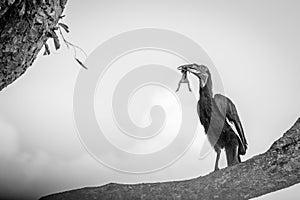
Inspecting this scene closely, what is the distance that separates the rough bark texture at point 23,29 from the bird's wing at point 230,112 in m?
0.87

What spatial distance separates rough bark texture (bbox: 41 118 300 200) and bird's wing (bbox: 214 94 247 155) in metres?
0.46

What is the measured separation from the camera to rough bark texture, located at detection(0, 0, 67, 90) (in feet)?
2.72

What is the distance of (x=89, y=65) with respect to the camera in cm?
148

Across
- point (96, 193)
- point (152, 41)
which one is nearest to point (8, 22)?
point (96, 193)

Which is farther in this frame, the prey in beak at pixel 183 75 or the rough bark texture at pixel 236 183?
the prey in beak at pixel 183 75

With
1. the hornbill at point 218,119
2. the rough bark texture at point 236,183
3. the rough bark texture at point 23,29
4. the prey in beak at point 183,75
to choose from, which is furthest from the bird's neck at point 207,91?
the rough bark texture at point 23,29

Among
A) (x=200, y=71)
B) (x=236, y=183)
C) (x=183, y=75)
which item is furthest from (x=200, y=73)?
(x=236, y=183)

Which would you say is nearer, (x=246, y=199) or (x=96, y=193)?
(x=246, y=199)

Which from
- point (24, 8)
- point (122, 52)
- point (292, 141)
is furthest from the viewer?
point (122, 52)

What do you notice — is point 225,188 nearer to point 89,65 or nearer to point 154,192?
point 154,192

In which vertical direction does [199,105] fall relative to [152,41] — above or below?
below

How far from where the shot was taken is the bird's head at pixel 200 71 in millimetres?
1544

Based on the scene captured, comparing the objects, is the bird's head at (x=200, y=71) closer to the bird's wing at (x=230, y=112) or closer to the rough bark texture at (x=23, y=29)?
the bird's wing at (x=230, y=112)

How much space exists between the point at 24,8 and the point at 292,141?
0.69m
